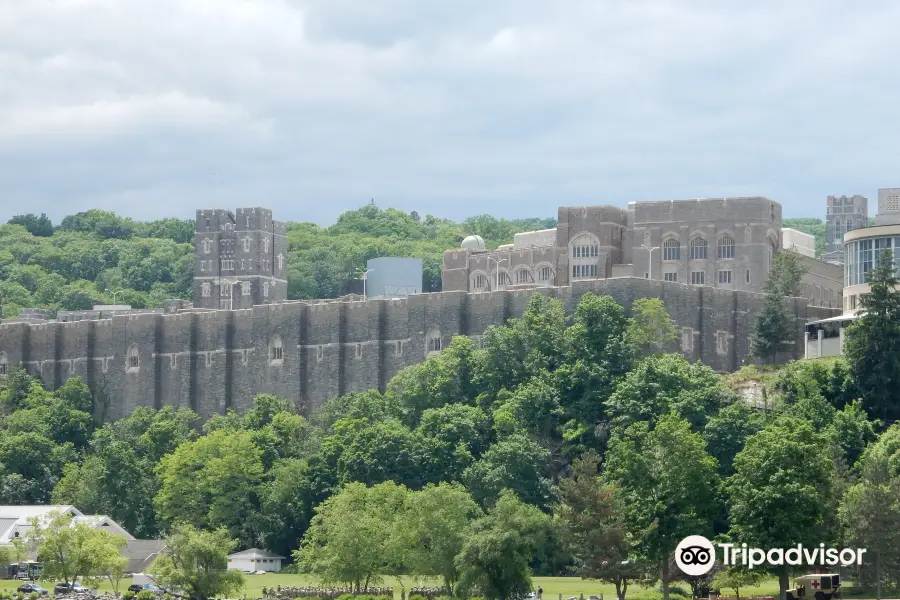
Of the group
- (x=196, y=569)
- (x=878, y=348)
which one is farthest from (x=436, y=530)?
(x=878, y=348)

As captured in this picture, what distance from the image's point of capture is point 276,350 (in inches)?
6137

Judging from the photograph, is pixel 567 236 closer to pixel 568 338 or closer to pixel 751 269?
pixel 751 269

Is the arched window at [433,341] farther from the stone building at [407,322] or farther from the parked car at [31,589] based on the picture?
the parked car at [31,589]

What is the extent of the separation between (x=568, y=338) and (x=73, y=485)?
3448 cm

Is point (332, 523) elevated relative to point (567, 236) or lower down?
lower down

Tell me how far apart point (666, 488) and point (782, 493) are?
8611 mm

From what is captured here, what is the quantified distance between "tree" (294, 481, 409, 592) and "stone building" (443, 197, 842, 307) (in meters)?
39.3

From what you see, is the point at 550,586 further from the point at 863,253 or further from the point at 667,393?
the point at 863,253

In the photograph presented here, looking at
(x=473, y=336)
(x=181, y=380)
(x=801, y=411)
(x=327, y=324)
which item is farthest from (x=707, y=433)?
(x=181, y=380)

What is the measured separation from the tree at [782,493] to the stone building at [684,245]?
188 feet

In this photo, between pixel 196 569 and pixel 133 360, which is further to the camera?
pixel 133 360

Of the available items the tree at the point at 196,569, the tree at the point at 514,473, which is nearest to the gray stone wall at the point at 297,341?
the tree at the point at 514,473

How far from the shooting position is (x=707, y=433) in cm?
12281

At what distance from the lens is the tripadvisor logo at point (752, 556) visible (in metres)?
98.6
